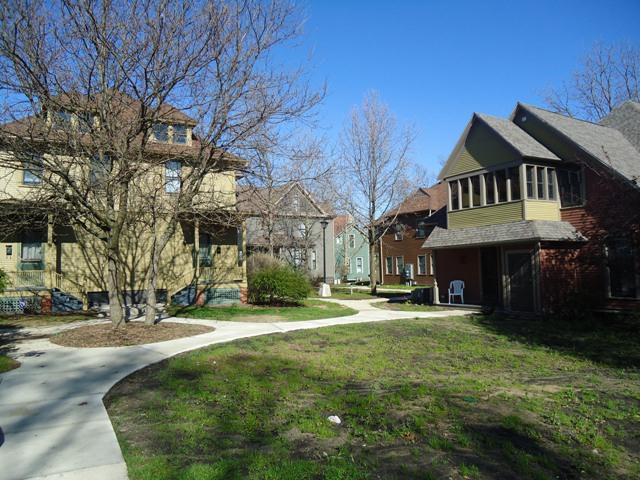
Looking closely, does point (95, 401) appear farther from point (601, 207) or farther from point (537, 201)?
point (537, 201)

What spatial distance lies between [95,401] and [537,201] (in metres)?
15.7

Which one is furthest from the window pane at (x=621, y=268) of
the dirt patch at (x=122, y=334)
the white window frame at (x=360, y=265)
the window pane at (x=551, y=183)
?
the white window frame at (x=360, y=265)

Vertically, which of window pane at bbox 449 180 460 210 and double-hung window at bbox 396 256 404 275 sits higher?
window pane at bbox 449 180 460 210

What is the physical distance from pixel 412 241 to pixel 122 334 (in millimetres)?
27149

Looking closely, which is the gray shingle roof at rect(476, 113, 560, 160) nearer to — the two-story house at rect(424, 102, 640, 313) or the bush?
the two-story house at rect(424, 102, 640, 313)

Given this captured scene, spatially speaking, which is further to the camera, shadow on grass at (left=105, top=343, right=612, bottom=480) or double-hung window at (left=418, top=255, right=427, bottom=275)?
double-hung window at (left=418, top=255, right=427, bottom=275)

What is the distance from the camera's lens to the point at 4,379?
7340 mm

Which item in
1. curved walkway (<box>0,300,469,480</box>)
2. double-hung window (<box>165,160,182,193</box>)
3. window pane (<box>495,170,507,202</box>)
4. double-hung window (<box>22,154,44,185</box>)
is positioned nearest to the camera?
curved walkway (<box>0,300,469,480</box>)

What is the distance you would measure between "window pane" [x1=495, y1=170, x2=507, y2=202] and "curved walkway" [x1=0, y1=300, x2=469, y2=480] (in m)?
11.5

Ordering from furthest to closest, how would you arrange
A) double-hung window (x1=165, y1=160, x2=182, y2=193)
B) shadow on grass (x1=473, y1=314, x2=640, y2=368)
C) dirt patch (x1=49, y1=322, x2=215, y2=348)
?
1. double-hung window (x1=165, y1=160, x2=182, y2=193)
2. dirt patch (x1=49, y1=322, x2=215, y2=348)
3. shadow on grass (x1=473, y1=314, x2=640, y2=368)

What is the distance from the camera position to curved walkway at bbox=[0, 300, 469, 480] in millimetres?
4117

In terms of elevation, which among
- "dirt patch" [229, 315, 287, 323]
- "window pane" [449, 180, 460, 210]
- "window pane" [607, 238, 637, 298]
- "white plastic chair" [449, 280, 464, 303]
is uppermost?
"window pane" [449, 180, 460, 210]

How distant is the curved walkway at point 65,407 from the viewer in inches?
162

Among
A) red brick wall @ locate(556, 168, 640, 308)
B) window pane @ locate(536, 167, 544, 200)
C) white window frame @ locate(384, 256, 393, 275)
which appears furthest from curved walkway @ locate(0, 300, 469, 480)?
white window frame @ locate(384, 256, 393, 275)
